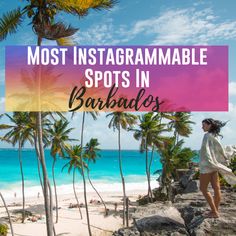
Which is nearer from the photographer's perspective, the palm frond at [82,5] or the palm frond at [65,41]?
the palm frond at [82,5]

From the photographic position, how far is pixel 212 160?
5992 mm

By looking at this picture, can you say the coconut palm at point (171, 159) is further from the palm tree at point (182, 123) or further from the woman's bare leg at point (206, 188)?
the woman's bare leg at point (206, 188)

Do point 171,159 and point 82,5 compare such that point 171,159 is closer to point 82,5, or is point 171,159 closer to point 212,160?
point 82,5

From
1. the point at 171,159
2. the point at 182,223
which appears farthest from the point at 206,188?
the point at 171,159

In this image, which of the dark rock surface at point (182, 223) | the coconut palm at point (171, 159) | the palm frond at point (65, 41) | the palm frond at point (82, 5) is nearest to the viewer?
the dark rock surface at point (182, 223)

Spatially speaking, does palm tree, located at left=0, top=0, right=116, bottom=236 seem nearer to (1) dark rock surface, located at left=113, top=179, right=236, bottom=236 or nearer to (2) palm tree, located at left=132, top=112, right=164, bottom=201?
(1) dark rock surface, located at left=113, top=179, right=236, bottom=236

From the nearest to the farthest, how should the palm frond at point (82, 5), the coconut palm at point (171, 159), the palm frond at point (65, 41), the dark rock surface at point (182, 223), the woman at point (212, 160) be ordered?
the dark rock surface at point (182, 223) → the woman at point (212, 160) → the palm frond at point (82, 5) → the palm frond at point (65, 41) → the coconut palm at point (171, 159)

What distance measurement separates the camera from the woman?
5996 mm

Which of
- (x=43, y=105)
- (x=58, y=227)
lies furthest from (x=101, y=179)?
(x=43, y=105)

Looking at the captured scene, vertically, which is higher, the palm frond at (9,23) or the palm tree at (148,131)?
the palm frond at (9,23)

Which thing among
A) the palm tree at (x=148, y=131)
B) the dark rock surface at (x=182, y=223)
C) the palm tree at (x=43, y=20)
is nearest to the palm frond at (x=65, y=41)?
the palm tree at (x=43, y=20)

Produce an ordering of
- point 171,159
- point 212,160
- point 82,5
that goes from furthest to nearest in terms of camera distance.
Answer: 1. point 171,159
2. point 82,5
3. point 212,160

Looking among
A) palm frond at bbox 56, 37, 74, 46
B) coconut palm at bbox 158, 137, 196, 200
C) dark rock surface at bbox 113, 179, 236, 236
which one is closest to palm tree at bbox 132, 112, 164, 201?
coconut palm at bbox 158, 137, 196, 200

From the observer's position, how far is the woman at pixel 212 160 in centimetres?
600
